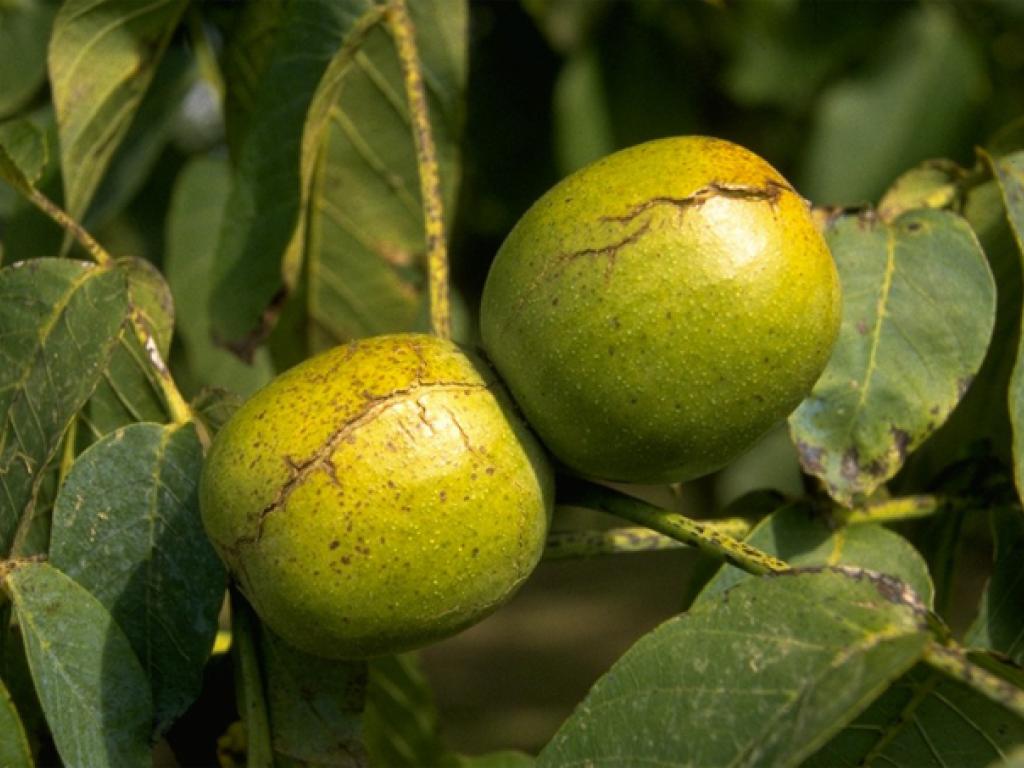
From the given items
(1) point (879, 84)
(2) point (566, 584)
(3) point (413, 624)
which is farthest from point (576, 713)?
(2) point (566, 584)

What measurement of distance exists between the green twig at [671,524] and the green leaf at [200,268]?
1.14 meters

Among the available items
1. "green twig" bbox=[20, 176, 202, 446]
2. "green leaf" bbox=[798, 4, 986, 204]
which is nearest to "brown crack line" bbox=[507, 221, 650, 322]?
"green twig" bbox=[20, 176, 202, 446]

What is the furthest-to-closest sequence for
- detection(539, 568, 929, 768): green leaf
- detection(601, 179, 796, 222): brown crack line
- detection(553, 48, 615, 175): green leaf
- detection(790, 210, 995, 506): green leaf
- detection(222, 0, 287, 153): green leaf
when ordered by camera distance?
detection(553, 48, 615, 175): green leaf → detection(222, 0, 287, 153): green leaf → detection(790, 210, 995, 506): green leaf → detection(601, 179, 796, 222): brown crack line → detection(539, 568, 929, 768): green leaf

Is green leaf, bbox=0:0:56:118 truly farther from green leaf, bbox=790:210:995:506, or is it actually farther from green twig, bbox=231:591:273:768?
green leaf, bbox=790:210:995:506

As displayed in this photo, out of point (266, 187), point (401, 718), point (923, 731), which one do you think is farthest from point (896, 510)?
point (266, 187)

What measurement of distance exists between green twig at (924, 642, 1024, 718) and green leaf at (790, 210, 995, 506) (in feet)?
1.26

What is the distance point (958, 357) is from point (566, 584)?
6.69 metres

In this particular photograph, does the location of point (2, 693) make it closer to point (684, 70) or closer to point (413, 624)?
point (413, 624)

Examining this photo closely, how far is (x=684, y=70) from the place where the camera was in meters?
3.05

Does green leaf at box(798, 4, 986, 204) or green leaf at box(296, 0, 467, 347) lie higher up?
green leaf at box(296, 0, 467, 347)

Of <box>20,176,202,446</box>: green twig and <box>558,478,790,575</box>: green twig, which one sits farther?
<box>20,176,202,446</box>: green twig

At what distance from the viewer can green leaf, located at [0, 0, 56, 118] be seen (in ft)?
7.77

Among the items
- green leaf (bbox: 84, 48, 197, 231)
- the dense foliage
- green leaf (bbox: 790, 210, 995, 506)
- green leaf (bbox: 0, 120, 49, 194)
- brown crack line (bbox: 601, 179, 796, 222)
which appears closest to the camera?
the dense foliage

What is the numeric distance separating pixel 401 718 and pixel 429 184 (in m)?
0.87
